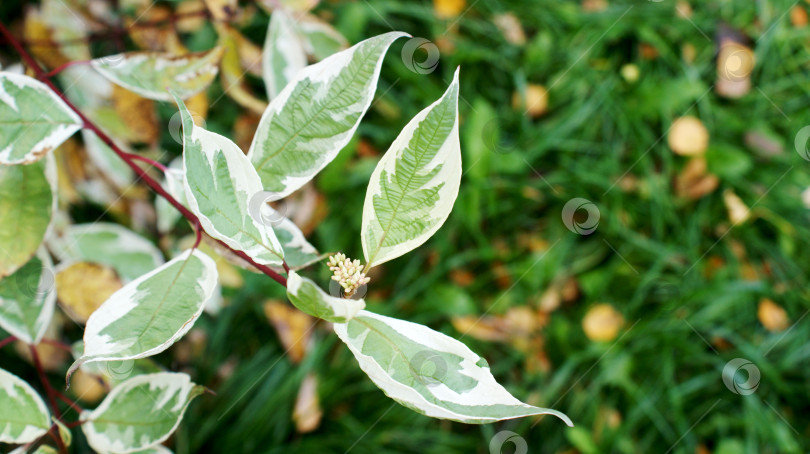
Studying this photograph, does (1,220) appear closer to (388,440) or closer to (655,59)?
(388,440)

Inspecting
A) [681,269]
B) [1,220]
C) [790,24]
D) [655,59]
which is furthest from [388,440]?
[790,24]

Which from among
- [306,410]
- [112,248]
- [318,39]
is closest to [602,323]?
[306,410]

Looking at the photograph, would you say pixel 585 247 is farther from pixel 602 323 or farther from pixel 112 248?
pixel 112 248

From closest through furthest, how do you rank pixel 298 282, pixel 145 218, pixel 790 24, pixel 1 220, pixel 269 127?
pixel 298 282, pixel 269 127, pixel 1 220, pixel 145 218, pixel 790 24

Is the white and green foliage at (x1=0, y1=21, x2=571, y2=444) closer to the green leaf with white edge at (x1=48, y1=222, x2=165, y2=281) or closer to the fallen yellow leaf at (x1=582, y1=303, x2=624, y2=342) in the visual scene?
the green leaf with white edge at (x1=48, y1=222, x2=165, y2=281)

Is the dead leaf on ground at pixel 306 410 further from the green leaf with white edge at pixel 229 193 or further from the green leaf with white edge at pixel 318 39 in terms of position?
the green leaf with white edge at pixel 229 193
